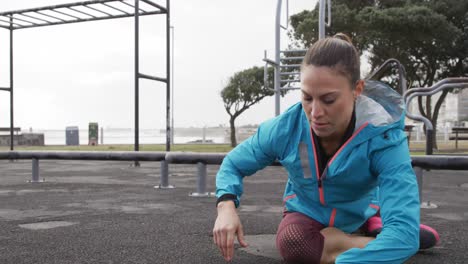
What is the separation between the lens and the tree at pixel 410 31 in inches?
716

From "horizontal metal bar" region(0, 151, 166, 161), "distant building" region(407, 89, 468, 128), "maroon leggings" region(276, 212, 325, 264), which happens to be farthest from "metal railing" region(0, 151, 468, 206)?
"distant building" region(407, 89, 468, 128)

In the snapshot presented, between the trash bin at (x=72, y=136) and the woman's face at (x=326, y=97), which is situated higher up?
the woman's face at (x=326, y=97)

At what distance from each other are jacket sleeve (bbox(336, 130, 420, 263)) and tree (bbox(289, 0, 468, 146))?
1762 cm

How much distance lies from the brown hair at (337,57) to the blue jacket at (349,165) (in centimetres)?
23

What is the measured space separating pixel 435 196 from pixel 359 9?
1639 centimetres

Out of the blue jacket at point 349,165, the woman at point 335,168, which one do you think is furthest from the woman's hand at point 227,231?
the blue jacket at point 349,165

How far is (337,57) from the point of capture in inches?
64.7

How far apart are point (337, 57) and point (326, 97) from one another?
14 centimetres

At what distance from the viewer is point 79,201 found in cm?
464

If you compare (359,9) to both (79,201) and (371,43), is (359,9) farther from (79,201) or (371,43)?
(79,201)

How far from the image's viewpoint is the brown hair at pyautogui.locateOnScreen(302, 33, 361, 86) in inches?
64.5

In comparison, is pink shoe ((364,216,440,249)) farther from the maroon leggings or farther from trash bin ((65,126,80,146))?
trash bin ((65,126,80,146))

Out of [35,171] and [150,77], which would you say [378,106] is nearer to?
[35,171]

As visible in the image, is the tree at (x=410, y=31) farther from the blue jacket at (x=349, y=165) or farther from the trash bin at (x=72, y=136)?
the blue jacket at (x=349, y=165)
